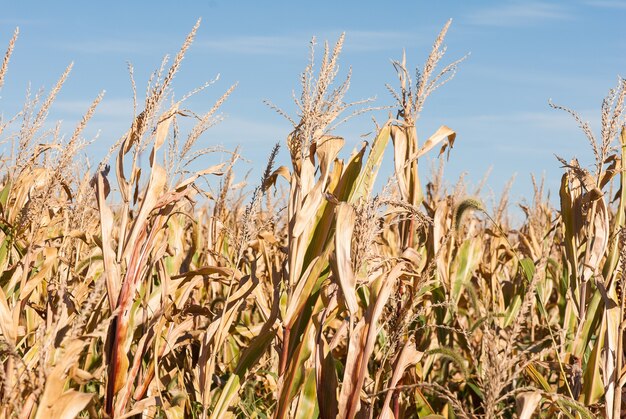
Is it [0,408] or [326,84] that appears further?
[326,84]

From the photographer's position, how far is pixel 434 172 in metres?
4.87

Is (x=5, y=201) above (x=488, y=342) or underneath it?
above

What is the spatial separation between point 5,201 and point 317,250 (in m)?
1.48

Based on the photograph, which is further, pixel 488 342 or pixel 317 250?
pixel 317 250

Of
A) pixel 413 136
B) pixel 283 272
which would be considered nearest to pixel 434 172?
pixel 413 136

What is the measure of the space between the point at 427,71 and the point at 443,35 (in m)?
0.18

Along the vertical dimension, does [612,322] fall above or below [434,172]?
below

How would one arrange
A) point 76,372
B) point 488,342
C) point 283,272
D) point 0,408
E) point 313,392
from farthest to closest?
point 283,272 → point 313,392 → point 76,372 → point 0,408 → point 488,342

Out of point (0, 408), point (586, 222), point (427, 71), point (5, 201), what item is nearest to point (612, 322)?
point (586, 222)

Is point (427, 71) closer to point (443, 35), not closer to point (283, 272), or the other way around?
point (443, 35)

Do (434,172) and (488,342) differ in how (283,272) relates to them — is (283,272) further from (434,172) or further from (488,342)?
(434,172)

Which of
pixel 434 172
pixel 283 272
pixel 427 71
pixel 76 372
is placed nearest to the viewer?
pixel 76 372

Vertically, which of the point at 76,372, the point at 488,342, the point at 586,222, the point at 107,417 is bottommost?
the point at 107,417

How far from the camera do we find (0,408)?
196 centimetres
